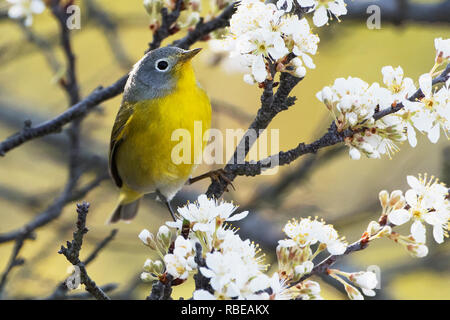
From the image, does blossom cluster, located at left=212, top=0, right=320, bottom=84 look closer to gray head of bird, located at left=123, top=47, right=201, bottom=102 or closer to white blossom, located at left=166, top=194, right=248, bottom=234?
white blossom, located at left=166, top=194, right=248, bottom=234

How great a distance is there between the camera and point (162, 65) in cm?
447

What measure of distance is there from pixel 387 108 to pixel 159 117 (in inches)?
85.4

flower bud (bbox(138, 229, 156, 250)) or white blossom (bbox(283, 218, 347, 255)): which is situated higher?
white blossom (bbox(283, 218, 347, 255))

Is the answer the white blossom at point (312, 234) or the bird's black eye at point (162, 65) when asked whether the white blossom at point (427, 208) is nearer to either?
the white blossom at point (312, 234)

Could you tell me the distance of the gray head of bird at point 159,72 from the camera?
14.3 ft

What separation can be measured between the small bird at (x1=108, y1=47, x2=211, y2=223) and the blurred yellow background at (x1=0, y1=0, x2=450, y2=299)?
996 mm

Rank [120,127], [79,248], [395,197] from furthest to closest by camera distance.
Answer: [120,127], [395,197], [79,248]

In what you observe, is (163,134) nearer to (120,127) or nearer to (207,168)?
(120,127)

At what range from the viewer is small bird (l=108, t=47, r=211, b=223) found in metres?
4.32

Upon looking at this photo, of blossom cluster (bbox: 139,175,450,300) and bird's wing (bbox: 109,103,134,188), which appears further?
bird's wing (bbox: 109,103,134,188)

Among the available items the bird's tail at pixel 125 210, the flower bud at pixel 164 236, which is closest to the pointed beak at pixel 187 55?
the bird's tail at pixel 125 210

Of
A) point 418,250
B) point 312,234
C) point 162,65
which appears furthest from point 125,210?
point 418,250

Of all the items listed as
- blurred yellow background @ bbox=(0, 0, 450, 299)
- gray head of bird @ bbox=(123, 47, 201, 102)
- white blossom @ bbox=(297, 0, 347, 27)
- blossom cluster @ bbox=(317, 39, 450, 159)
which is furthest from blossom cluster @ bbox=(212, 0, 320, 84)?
blurred yellow background @ bbox=(0, 0, 450, 299)

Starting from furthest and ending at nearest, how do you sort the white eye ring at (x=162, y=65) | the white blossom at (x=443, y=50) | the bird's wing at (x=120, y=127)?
the bird's wing at (x=120, y=127) < the white eye ring at (x=162, y=65) < the white blossom at (x=443, y=50)
